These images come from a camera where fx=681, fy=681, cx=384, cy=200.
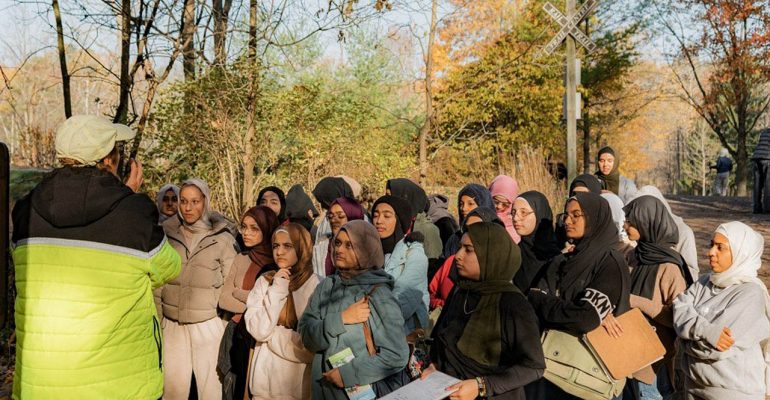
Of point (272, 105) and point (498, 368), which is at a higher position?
point (272, 105)

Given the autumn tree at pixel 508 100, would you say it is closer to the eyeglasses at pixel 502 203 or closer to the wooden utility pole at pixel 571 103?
the wooden utility pole at pixel 571 103

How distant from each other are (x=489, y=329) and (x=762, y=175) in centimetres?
1435

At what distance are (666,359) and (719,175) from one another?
25.9m

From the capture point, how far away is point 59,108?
62719mm

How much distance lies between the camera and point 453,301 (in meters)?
3.69

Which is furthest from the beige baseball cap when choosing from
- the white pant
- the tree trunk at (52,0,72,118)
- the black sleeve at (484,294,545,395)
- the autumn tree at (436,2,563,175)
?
the autumn tree at (436,2,563,175)

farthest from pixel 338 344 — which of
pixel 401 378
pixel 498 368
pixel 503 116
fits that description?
pixel 503 116

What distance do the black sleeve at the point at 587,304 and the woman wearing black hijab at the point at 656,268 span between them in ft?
1.98

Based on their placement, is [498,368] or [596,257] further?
[596,257]

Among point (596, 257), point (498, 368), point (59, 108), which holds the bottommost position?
point (498, 368)

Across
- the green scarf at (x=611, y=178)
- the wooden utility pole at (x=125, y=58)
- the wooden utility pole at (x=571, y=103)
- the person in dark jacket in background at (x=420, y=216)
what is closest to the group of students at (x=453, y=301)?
the person in dark jacket in background at (x=420, y=216)

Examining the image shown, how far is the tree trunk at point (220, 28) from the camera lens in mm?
8375

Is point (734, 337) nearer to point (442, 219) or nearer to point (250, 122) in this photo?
point (442, 219)

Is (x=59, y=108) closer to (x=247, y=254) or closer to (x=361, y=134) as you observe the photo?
(x=361, y=134)
